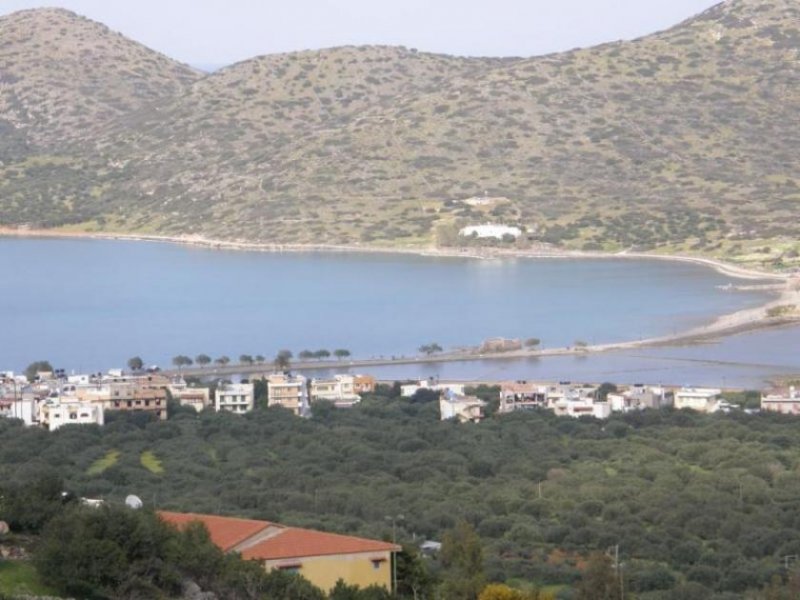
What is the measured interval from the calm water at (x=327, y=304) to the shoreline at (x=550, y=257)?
2.74 feet

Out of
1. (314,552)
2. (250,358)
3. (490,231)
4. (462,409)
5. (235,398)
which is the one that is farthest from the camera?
(490,231)

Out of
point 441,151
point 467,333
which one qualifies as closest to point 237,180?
point 441,151

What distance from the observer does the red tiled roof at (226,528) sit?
13.2 metres

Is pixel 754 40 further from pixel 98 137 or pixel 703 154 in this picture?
pixel 98 137

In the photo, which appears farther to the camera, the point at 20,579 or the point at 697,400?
the point at 697,400

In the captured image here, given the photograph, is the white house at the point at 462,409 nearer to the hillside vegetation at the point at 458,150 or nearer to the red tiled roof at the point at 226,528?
the red tiled roof at the point at 226,528

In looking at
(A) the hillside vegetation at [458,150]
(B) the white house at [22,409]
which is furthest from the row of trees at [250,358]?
(A) the hillside vegetation at [458,150]

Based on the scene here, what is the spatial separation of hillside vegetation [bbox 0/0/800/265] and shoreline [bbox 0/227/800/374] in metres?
0.81

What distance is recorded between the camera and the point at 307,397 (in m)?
33.4

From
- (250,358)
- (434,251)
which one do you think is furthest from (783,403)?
(434,251)

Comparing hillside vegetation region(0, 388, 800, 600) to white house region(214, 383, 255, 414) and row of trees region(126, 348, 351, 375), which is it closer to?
white house region(214, 383, 255, 414)

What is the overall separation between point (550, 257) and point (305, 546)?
59.9 metres

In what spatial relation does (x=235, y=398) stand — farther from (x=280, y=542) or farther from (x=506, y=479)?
(x=280, y=542)

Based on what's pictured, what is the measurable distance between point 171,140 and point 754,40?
26682mm
